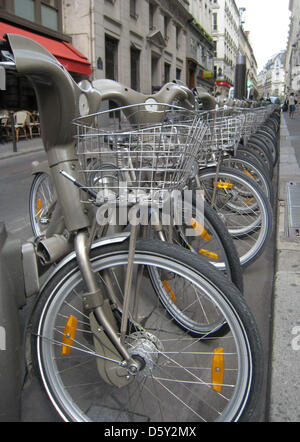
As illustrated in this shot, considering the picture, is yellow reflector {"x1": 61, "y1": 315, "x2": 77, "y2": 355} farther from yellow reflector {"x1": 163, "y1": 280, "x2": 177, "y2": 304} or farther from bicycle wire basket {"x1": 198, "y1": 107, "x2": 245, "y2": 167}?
bicycle wire basket {"x1": 198, "y1": 107, "x2": 245, "y2": 167}

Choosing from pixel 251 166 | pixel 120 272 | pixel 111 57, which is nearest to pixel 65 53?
pixel 111 57

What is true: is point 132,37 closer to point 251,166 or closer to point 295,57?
point 251,166

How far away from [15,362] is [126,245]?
0.63m

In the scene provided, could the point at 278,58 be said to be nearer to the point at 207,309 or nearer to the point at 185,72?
the point at 185,72

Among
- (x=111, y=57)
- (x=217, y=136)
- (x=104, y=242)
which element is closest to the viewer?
(x=104, y=242)

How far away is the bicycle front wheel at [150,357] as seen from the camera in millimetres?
1480

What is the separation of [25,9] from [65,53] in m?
1.95

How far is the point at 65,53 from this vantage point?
15.7 meters

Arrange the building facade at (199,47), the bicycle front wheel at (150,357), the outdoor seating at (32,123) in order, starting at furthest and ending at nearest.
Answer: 1. the building facade at (199,47)
2. the outdoor seating at (32,123)
3. the bicycle front wheel at (150,357)

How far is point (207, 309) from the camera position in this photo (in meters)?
2.69

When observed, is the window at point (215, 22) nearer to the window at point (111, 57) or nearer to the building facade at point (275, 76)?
the window at point (111, 57)

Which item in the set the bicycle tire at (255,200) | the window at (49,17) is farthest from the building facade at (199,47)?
the bicycle tire at (255,200)

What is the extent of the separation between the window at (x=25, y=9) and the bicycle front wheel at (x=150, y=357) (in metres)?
15.2
